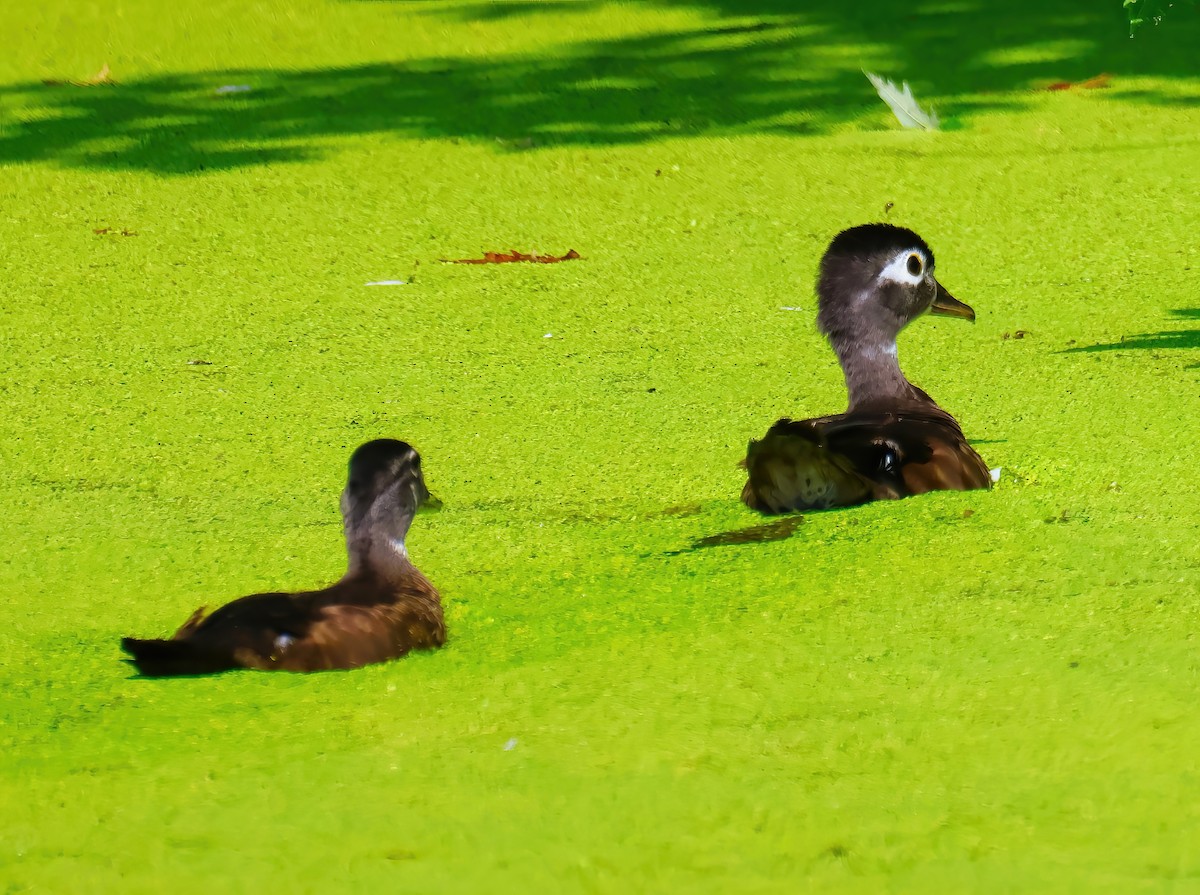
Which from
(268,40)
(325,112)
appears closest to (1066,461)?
(325,112)

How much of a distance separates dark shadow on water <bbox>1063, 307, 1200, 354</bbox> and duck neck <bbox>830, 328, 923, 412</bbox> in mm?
861

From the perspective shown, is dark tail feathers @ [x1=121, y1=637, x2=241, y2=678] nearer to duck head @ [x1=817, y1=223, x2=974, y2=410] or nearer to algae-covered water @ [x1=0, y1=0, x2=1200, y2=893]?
algae-covered water @ [x1=0, y1=0, x2=1200, y2=893]

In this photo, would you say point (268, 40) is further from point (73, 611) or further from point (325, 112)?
point (73, 611)

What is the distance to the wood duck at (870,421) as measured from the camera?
4004mm

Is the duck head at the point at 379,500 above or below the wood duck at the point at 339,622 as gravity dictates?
above

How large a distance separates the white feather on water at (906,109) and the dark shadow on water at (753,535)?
4192 mm

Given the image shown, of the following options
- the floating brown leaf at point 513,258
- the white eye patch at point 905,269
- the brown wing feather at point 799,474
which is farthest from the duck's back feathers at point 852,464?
the floating brown leaf at point 513,258

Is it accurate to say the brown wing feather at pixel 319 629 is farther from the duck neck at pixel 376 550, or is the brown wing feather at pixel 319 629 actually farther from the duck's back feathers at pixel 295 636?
the duck neck at pixel 376 550

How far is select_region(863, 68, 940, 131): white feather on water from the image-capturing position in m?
7.85

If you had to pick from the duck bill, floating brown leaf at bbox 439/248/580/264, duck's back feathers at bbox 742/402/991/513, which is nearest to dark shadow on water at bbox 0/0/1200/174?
floating brown leaf at bbox 439/248/580/264

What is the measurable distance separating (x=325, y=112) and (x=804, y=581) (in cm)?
518

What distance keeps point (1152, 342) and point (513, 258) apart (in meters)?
2.29

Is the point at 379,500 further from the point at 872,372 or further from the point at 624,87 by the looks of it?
the point at 624,87

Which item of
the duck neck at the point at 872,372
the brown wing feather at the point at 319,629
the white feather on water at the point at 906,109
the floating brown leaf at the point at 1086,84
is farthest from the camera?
the floating brown leaf at the point at 1086,84
